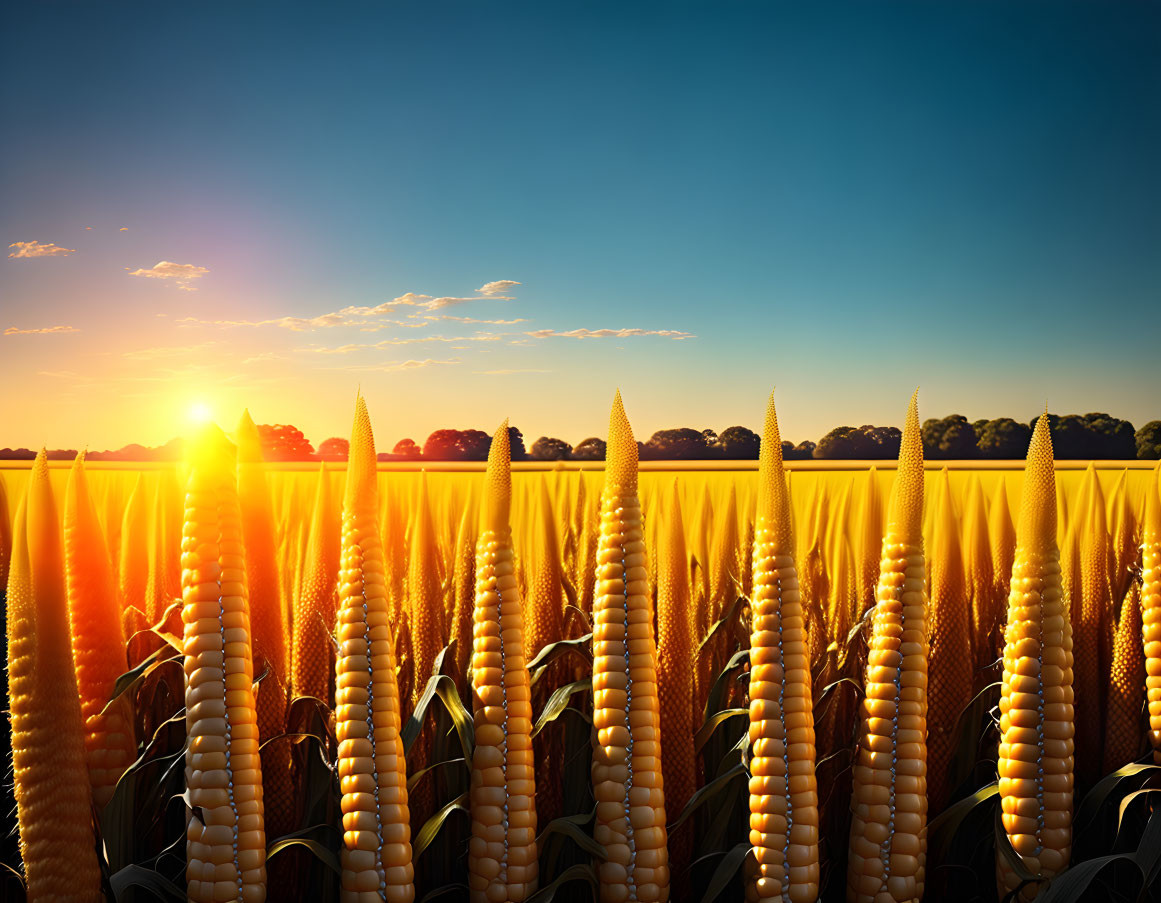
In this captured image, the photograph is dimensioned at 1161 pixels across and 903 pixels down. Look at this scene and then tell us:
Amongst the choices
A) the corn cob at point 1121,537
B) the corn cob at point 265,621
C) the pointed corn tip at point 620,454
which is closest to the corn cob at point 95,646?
the corn cob at point 265,621

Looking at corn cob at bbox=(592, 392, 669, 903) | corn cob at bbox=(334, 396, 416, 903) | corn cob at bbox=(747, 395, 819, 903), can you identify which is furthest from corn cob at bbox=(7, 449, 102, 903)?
corn cob at bbox=(747, 395, 819, 903)

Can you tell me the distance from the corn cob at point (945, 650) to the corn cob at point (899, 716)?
112mm

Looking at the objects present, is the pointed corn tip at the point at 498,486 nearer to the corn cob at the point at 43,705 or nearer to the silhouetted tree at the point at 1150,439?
the corn cob at the point at 43,705

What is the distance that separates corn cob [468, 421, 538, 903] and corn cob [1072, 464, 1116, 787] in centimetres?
62

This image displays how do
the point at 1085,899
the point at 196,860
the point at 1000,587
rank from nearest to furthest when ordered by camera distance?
the point at 196,860 → the point at 1085,899 → the point at 1000,587

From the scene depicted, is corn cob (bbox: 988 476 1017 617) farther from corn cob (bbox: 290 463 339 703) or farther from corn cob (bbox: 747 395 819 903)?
corn cob (bbox: 290 463 339 703)

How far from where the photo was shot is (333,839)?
2.07ft

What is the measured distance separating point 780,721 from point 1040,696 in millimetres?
247

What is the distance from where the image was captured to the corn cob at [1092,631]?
0.77 meters

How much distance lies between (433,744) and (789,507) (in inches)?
15.5

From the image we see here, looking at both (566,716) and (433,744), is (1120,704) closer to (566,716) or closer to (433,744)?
(566,716)

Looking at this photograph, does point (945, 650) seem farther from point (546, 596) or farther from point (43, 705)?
point (43, 705)

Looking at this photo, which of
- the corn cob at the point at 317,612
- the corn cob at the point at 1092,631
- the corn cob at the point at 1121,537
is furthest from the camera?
the corn cob at the point at 1121,537

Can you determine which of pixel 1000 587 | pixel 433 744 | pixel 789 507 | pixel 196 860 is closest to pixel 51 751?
pixel 196 860
